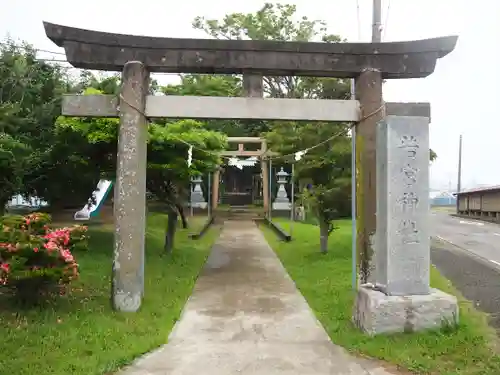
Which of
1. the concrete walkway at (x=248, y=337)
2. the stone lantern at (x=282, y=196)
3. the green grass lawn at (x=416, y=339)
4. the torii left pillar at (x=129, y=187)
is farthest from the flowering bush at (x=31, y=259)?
the stone lantern at (x=282, y=196)

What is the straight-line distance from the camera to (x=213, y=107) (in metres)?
7.75

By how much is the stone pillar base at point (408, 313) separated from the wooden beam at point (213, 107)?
296 centimetres

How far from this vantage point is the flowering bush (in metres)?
6.66

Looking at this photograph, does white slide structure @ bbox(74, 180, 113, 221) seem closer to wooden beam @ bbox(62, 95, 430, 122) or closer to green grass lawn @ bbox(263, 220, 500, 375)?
wooden beam @ bbox(62, 95, 430, 122)

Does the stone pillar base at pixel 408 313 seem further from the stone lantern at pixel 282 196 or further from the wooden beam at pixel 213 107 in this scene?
the stone lantern at pixel 282 196

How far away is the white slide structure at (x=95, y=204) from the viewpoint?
18.5m

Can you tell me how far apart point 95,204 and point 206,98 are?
11575 mm

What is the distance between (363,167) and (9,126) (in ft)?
23.1

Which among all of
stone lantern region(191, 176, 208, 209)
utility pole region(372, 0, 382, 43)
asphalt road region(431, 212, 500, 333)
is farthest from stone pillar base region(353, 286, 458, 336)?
stone lantern region(191, 176, 208, 209)

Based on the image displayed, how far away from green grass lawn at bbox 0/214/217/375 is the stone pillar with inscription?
2881 millimetres

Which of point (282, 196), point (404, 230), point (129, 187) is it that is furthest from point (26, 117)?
point (282, 196)

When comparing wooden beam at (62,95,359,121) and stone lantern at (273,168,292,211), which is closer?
wooden beam at (62,95,359,121)

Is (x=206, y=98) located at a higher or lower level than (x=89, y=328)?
higher

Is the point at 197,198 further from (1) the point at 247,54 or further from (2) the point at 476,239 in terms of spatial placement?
(1) the point at 247,54
